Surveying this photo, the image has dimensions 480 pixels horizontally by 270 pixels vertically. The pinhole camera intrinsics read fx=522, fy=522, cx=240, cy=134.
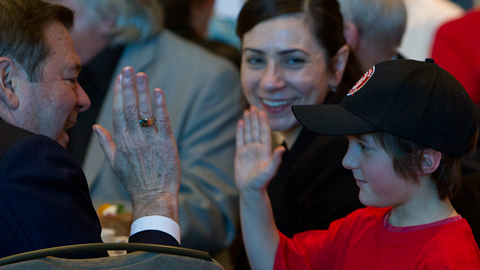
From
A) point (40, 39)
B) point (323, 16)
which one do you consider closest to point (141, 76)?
point (40, 39)

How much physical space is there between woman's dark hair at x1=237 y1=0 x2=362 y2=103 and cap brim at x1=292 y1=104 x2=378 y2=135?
49 cm

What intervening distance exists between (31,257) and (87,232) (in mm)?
212

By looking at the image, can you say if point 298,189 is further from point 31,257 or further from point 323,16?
point 31,257

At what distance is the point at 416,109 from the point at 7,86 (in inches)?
31.1

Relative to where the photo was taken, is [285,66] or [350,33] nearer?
[285,66]

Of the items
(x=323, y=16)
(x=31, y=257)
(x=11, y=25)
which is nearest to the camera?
(x=31, y=257)

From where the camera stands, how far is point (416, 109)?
939mm

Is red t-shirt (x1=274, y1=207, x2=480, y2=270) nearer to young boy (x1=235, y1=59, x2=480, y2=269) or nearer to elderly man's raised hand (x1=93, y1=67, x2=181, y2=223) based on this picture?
young boy (x1=235, y1=59, x2=480, y2=269)

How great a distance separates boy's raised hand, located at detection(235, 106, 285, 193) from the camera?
1.16 meters

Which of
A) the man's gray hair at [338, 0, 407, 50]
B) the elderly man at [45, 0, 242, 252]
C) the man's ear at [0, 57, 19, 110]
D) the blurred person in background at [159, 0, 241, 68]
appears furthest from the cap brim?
the blurred person in background at [159, 0, 241, 68]

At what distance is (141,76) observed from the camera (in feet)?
3.88

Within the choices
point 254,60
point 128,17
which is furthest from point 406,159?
point 128,17

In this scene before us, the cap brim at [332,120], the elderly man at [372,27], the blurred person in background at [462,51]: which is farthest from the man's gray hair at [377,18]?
the cap brim at [332,120]

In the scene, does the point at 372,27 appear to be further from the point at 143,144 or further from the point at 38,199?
the point at 38,199
